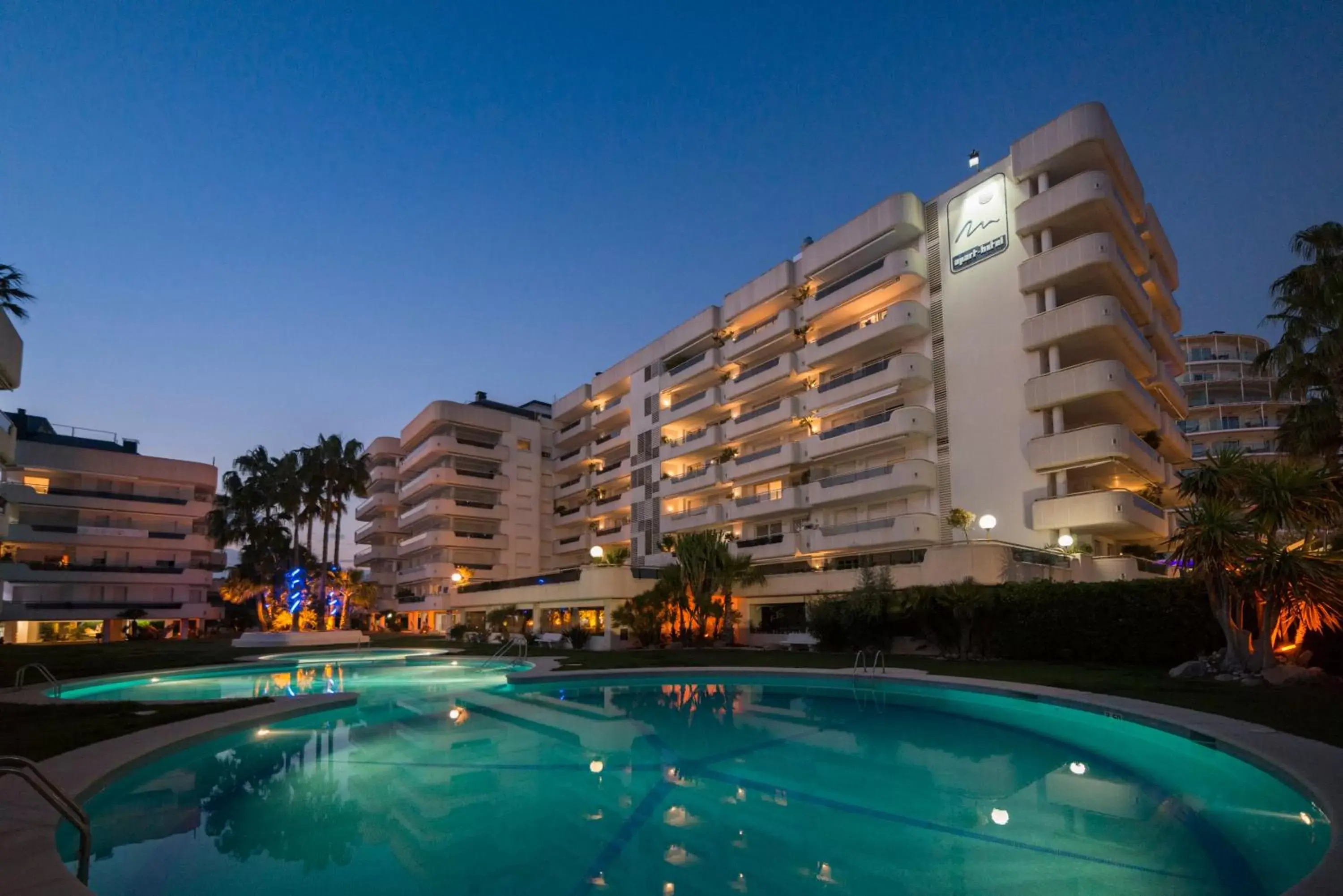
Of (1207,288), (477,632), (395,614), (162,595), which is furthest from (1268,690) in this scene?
(1207,288)

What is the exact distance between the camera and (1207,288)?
6688 inches

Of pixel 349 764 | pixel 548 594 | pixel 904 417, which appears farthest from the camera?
pixel 548 594

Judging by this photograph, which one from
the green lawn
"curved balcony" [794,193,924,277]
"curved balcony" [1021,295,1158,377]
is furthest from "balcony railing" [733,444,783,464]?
"curved balcony" [1021,295,1158,377]

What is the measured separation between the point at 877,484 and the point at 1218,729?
91.2 ft

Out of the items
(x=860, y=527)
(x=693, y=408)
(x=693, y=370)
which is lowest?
(x=860, y=527)

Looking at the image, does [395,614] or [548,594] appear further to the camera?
[395,614]

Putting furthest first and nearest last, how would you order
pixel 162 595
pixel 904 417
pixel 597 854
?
pixel 162 595 → pixel 904 417 → pixel 597 854

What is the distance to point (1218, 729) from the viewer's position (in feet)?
36.4

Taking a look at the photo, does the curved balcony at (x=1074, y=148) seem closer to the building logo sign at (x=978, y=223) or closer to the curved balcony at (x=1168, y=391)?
the building logo sign at (x=978, y=223)

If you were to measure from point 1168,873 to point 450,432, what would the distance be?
216 ft

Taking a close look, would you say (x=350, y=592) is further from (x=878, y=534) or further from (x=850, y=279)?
(x=850, y=279)

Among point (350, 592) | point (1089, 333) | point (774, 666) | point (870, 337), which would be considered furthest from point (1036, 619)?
point (350, 592)

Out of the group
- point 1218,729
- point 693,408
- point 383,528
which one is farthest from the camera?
point 383,528

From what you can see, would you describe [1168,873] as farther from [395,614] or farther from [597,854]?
[395,614]
